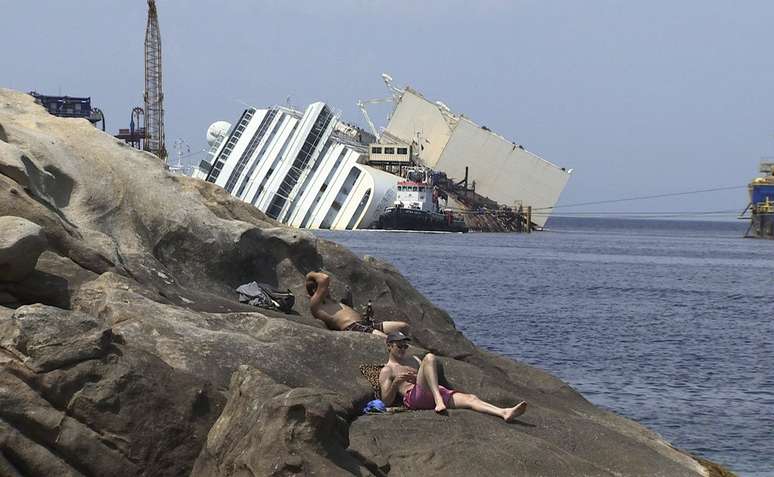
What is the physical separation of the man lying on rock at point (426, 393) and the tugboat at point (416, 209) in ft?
222

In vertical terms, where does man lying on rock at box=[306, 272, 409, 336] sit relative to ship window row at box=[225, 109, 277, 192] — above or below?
above

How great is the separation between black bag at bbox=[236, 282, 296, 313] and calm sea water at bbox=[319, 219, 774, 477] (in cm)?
462

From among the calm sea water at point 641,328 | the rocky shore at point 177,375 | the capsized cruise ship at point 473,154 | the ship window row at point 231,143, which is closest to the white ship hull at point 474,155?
the capsized cruise ship at point 473,154

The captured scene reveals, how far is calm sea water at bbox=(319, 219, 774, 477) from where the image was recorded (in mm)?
15594

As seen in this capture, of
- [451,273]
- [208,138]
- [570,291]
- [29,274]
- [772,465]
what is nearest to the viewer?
[29,274]

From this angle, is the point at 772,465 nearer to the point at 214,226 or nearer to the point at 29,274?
the point at 214,226

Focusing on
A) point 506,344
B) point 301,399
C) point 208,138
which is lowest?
point 208,138

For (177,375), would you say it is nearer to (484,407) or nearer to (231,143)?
(484,407)

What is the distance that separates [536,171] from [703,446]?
77045 mm

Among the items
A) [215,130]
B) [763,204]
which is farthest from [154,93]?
[763,204]

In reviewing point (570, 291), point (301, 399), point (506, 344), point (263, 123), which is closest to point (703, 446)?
point (301, 399)

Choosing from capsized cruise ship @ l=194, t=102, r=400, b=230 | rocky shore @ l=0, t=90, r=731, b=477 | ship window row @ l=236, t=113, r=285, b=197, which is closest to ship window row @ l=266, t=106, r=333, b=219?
capsized cruise ship @ l=194, t=102, r=400, b=230

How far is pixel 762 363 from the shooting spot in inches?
853

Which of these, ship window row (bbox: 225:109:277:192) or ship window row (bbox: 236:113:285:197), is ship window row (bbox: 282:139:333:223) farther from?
ship window row (bbox: 225:109:277:192)
